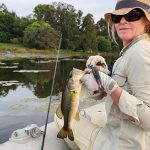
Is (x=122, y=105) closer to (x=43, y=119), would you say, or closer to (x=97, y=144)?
(x=97, y=144)

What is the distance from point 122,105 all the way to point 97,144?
0.61m

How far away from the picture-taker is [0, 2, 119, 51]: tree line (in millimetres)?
64562

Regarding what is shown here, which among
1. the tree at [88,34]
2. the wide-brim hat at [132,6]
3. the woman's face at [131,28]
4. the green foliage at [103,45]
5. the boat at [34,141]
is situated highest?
the wide-brim hat at [132,6]

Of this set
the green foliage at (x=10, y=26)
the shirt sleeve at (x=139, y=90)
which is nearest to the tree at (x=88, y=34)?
the green foliage at (x=10, y=26)

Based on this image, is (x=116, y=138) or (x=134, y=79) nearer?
(x=134, y=79)

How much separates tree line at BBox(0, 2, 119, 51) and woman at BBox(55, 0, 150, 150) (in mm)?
56995

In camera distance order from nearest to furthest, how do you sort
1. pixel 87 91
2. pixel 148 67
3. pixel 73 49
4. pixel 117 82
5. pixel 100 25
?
pixel 148 67 → pixel 117 82 → pixel 87 91 → pixel 73 49 → pixel 100 25

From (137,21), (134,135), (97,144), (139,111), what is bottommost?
(97,144)

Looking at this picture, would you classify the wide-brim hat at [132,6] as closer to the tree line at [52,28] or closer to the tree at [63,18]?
the tree line at [52,28]

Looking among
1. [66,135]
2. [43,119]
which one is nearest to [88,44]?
[43,119]

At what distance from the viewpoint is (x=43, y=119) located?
949 centimetres

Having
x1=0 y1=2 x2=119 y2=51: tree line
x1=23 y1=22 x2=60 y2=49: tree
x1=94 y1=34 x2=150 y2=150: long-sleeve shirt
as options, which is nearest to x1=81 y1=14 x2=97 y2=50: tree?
x1=0 y1=2 x2=119 y2=51: tree line

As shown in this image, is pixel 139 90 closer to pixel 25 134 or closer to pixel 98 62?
pixel 98 62

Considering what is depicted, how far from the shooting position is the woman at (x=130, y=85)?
2580 millimetres
